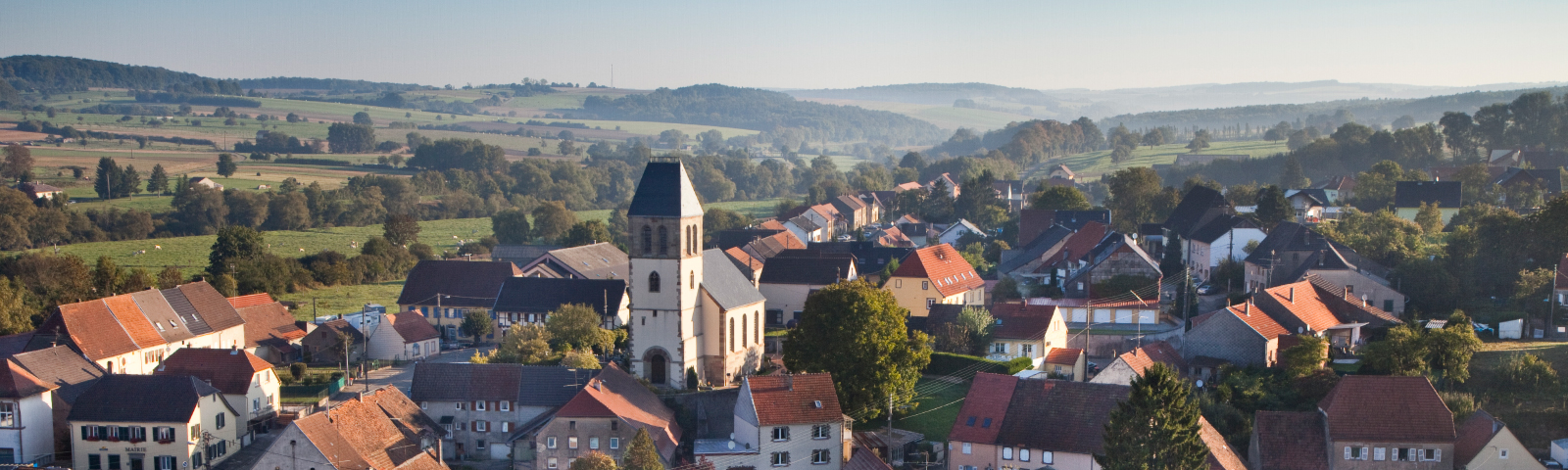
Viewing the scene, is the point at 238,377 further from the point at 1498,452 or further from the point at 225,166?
the point at 225,166

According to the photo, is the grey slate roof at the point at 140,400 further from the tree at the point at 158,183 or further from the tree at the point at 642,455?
the tree at the point at 158,183

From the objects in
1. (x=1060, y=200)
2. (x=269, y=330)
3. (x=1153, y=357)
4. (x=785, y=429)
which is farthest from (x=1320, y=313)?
(x=269, y=330)

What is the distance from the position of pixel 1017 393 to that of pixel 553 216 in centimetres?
6954

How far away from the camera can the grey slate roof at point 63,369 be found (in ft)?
133

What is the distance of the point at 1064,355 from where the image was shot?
46.2 meters

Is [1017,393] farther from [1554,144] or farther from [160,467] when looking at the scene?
[1554,144]

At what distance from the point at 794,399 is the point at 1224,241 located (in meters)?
33.1

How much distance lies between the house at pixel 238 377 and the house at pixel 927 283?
86.7ft

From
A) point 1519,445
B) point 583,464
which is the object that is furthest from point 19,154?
point 1519,445

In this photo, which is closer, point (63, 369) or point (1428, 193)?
point (63, 369)

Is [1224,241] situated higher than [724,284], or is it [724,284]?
[1224,241]

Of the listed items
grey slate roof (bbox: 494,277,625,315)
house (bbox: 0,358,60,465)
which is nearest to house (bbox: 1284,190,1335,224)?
grey slate roof (bbox: 494,277,625,315)

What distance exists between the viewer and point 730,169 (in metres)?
180

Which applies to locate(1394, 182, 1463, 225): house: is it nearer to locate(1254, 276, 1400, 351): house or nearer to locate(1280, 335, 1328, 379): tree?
locate(1254, 276, 1400, 351): house
